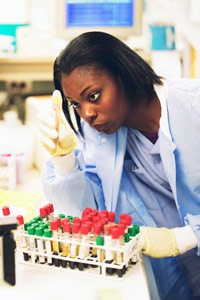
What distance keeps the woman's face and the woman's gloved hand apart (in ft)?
1.30

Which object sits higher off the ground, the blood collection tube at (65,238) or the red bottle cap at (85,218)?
the red bottle cap at (85,218)

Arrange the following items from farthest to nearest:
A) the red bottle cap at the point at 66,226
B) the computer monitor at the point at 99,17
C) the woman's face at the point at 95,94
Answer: the computer monitor at the point at 99,17 < the woman's face at the point at 95,94 < the red bottle cap at the point at 66,226

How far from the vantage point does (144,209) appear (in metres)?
1.54

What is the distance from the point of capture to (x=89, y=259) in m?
1.10

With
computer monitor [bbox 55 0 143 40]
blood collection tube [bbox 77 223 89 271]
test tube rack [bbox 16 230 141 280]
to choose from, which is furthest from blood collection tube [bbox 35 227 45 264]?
computer monitor [bbox 55 0 143 40]

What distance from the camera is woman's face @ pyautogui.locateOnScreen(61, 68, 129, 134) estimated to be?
1303 mm

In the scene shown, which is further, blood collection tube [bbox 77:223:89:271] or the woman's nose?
the woman's nose

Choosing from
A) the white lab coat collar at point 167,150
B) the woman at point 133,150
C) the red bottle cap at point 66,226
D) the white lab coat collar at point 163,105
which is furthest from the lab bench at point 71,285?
the white lab coat collar at point 163,105

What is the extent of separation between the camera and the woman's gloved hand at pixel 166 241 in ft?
4.11

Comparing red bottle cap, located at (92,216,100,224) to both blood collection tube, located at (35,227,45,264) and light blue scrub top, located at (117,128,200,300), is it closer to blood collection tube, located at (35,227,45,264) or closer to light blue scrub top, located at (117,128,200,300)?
blood collection tube, located at (35,227,45,264)

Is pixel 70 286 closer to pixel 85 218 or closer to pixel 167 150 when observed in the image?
pixel 85 218

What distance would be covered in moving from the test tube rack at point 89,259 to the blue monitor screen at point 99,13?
7.38ft

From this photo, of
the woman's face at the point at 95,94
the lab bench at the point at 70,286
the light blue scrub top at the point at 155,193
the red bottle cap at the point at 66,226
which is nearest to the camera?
A: the lab bench at the point at 70,286

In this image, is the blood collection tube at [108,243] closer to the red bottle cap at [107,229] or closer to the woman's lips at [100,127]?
the red bottle cap at [107,229]
